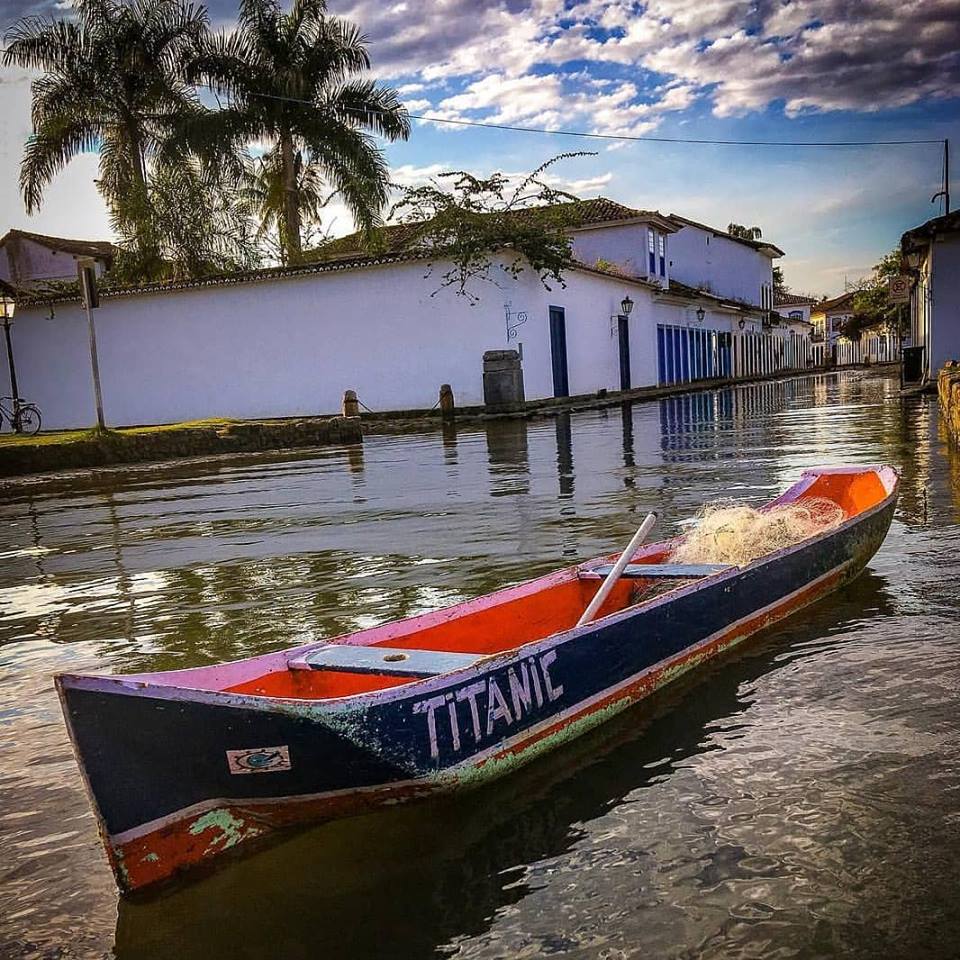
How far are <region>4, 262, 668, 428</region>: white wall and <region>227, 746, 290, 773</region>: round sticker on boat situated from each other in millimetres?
20101

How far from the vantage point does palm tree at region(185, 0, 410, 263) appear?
1033 inches

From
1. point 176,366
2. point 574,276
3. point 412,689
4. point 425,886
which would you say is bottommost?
point 425,886

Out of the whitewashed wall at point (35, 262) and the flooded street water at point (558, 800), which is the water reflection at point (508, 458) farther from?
the whitewashed wall at point (35, 262)

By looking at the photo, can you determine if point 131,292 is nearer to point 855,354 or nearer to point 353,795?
point 353,795

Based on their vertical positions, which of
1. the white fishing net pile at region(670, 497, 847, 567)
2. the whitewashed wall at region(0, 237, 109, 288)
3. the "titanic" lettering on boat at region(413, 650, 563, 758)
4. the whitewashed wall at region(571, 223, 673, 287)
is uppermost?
the whitewashed wall at region(0, 237, 109, 288)

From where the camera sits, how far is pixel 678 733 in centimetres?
333

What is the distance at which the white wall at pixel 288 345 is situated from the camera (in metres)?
22.5

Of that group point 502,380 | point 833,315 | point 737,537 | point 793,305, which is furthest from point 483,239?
point 833,315

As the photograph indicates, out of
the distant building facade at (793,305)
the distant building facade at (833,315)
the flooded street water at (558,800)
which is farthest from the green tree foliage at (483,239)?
the distant building facade at (833,315)

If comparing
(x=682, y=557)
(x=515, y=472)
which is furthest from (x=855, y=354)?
(x=682, y=557)

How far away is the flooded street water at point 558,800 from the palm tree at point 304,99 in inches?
846

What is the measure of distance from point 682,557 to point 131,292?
22.4 meters

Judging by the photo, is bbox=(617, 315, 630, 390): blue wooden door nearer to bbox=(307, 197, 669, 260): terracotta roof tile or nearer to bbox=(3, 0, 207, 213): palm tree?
→ bbox=(307, 197, 669, 260): terracotta roof tile

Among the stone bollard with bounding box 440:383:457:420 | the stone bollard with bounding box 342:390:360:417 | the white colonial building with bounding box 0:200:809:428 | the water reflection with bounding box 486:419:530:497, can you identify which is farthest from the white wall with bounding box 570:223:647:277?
the water reflection with bounding box 486:419:530:497
